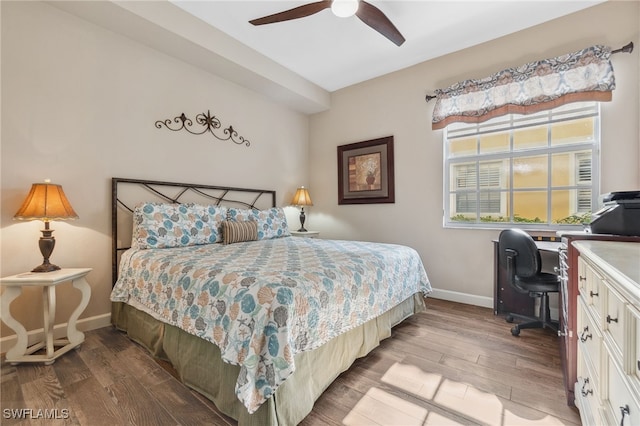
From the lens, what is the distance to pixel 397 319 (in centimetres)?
233

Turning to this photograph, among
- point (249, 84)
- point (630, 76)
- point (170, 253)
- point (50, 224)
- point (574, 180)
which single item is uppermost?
point (249, 84)

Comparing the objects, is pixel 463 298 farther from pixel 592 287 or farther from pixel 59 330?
pixel 59 330

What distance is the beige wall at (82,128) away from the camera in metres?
2.03

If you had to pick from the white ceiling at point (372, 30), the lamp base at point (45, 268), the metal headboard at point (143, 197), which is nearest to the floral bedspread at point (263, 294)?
the metal headboard at point (143, 197)

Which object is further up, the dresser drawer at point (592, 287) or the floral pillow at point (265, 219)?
the floral pillow at point (265, 219)

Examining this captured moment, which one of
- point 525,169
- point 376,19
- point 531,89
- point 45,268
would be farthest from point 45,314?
point 531,89

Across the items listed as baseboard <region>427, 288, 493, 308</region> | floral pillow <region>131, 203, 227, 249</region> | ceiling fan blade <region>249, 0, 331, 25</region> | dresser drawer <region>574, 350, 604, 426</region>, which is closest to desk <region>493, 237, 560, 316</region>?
baseboard <region>427, 288, 493, 308</region>

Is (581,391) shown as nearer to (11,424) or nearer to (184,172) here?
(11,424)

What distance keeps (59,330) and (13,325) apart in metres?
0.44

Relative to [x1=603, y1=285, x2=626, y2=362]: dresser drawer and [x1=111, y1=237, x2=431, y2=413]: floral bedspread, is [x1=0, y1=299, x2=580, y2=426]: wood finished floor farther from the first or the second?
[x1=603, y1=285, x2=626, y2=362]: dresser drawer

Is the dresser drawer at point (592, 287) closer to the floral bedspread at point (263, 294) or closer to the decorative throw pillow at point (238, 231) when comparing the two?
the floral bedspread at point (263, 294)

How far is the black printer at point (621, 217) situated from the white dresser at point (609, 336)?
167 millimetres

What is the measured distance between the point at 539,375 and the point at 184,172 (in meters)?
3.51

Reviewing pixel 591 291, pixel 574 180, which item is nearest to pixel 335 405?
pixel 591 291
